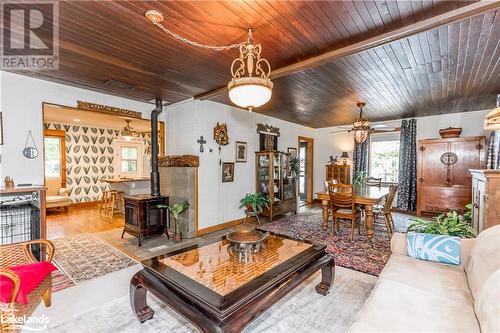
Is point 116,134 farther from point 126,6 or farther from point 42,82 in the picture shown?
point 126,6

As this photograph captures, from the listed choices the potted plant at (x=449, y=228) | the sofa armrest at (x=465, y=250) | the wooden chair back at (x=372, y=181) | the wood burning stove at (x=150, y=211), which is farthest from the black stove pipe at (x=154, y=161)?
the wooden chair back at (x=372, y=181)

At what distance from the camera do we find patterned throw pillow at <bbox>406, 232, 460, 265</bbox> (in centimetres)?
195

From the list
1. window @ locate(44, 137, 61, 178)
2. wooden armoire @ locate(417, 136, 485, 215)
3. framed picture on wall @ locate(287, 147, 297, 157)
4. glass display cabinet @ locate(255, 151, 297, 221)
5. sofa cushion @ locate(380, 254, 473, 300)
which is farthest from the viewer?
framed picture on wall @ locate(287, 147, 297, 157)

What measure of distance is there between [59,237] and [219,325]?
416 cm

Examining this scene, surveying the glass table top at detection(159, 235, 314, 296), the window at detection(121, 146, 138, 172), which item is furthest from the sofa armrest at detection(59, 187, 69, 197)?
the glass table top at detection(159, 235, 314, 296)

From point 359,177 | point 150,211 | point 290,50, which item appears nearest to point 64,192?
point 150,211

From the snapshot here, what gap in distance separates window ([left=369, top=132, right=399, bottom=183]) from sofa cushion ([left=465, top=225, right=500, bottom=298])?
5.30m

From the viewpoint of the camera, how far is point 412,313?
4.39ft

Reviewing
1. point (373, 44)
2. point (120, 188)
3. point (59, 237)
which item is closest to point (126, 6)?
point (373, 44)

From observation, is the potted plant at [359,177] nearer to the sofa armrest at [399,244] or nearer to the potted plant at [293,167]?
the potted plant at [293,167]

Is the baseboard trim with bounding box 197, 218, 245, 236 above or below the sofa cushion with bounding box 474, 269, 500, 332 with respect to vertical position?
below

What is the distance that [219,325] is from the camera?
1.30 m

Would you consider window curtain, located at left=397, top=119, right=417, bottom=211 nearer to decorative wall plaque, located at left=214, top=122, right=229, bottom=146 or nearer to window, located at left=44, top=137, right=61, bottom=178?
decorative wall plaque, located at left=214, top=122, right=229, bottom=146

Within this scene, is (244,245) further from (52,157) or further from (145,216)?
(52,157)
